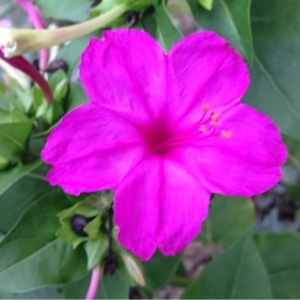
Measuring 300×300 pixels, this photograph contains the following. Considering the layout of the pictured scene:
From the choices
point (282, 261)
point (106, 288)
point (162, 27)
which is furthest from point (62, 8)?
point (282, 261)

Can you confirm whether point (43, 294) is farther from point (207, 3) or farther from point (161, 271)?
point (207, 3)

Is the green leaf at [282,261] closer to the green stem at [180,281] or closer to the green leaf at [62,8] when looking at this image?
the green stem at [180,281]

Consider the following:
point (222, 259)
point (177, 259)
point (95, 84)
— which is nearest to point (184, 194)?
point (95, 84)

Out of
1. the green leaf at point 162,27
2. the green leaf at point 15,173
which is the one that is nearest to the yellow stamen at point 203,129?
the green leaf at point 162,27

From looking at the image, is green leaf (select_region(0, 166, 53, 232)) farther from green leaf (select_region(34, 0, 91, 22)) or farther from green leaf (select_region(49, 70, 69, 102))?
green leaf (select_region(34, 0, 91, 22))

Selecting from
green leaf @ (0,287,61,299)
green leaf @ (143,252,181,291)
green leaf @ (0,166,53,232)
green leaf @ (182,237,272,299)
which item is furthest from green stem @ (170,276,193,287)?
green leaf @ (0,166,53,232)

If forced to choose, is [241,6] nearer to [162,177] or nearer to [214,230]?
[162,177]
